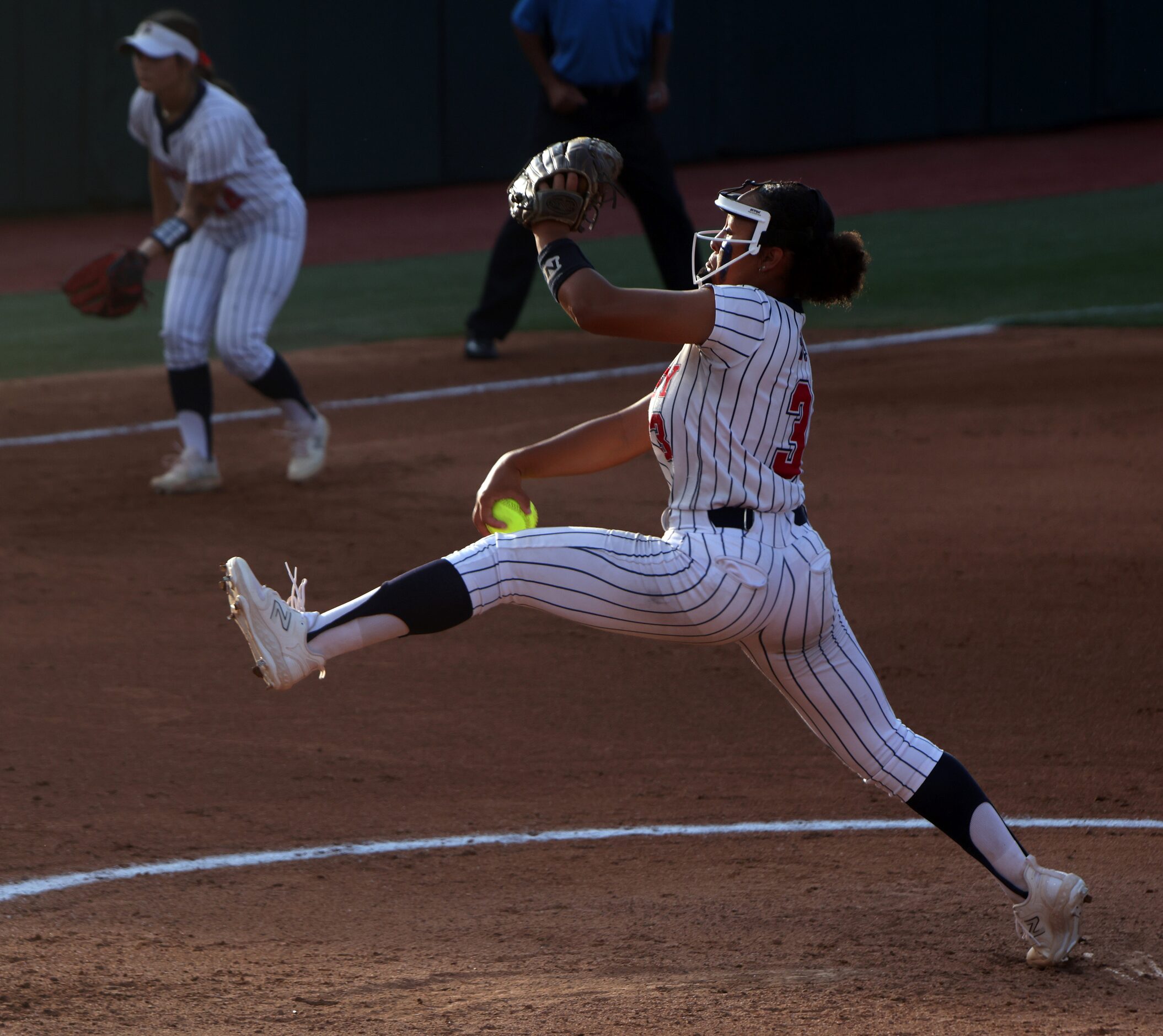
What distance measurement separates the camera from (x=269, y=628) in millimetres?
3168

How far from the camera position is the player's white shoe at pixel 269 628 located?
10.3ft

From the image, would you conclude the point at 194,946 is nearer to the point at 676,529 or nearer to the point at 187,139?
the point at 676,529

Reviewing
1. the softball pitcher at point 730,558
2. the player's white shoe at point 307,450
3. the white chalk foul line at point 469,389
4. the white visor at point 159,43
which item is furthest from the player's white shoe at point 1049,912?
the white chalk foul line at point 469,389

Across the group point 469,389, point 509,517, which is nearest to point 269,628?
point 509,517

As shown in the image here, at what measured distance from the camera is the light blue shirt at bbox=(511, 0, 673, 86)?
10.1 meters

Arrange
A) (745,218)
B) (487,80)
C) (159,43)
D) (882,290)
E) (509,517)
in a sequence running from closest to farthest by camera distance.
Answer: (745,218) < (509,517) < (159,43) < (882,290) < (487,80)

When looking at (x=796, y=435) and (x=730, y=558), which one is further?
(x=796, y=435)

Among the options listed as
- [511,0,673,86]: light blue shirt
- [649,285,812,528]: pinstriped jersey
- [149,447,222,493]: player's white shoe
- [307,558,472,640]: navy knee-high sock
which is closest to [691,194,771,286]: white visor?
[649,285,812,528]: pinstriped jersey

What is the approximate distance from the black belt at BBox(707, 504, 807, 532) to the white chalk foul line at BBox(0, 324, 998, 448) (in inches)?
245

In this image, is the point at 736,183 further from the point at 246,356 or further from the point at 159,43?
the point at 159,43

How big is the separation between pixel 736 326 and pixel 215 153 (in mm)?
4530

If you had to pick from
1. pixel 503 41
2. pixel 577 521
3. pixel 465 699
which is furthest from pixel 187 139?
pixel 503 41

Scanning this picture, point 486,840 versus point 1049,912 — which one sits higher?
point 1049,912

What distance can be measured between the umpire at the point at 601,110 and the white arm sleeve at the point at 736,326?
683cm
